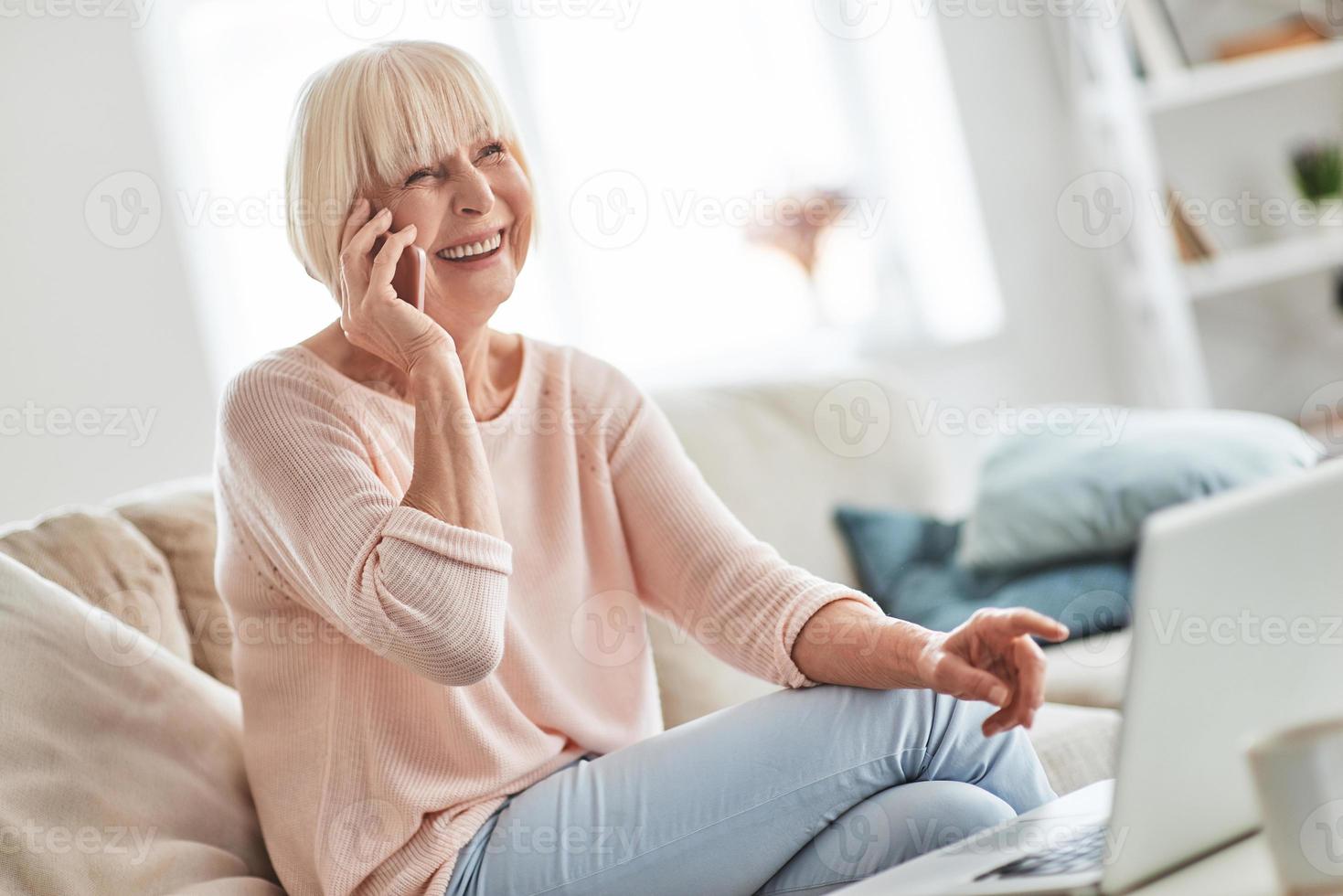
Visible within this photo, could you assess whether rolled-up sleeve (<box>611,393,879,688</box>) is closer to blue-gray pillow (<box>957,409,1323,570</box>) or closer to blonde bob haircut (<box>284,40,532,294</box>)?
blonde bob haircut (<box>284,40,532,294</box>)

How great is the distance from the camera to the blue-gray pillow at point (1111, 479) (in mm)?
1886

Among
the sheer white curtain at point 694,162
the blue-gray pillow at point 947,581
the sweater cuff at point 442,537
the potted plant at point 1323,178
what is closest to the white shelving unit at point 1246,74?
the potted plant at point 1323,178

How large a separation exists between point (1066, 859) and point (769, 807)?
0.31 metres

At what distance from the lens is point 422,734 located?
1.12m

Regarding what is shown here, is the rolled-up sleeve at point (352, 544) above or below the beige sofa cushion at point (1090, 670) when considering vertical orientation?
above

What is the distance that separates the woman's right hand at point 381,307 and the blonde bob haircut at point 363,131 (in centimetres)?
4

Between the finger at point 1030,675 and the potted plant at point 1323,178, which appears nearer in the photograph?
the finger at point 1030,675

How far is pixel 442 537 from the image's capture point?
1.00 meters

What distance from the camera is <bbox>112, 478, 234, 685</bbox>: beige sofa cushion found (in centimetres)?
142

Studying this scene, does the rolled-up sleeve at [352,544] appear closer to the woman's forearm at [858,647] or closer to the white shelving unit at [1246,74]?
the woman's forearm at [858,647]

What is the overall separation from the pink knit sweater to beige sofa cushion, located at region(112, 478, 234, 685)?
0.84 ft

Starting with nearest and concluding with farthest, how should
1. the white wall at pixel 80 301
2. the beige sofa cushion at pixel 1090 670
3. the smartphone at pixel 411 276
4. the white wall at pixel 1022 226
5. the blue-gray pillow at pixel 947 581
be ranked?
the smartphone at pixel 411 276, the beige sofa cushion at pixel 1090 670, the blue-gray pillow at pixel 947 581, the white wall at pixel 80 301, the white wall at pixel 1022 226

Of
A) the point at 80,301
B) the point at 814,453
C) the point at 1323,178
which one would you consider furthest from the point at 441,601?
the point at 1323,178

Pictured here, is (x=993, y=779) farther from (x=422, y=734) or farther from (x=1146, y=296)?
(x=1146, y=296)
